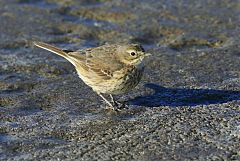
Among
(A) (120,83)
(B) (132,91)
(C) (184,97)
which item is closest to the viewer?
(A) (120,83)

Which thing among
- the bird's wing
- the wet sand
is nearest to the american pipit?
the bird's wing

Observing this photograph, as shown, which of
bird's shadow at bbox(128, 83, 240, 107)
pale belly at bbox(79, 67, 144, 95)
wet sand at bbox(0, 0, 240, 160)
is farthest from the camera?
bird's shadow at bbox(128, 83, 240, 107)

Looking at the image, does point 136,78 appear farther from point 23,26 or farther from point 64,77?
point 23,26

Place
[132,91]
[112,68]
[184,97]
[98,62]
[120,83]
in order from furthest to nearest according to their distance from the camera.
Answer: [132,91] → [184,97] → [98,62] → [112,68] → [120,83]

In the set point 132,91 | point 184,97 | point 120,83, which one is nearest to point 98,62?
point 120,83

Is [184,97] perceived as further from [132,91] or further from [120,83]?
[120,83]

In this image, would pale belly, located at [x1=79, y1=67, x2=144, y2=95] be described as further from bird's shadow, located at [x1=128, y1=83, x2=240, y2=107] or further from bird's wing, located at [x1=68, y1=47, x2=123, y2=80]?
bird's shadow, located at [x1=128, y1=83, x2=240, y2=107]
